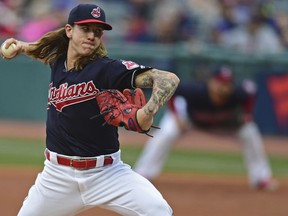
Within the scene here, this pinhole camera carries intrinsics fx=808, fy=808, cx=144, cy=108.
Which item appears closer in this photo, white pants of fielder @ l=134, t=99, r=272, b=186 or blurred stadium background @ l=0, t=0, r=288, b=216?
white pants of fielder @ l=134, t=99, r=272, b=186

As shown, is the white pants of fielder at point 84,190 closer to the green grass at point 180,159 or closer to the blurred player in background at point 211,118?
the blurred player in background at point 211,118

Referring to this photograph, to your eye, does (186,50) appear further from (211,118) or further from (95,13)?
(95,13)

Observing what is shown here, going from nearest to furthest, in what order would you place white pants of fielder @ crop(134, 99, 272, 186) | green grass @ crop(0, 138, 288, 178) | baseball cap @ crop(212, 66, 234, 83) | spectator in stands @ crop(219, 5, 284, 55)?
1. baseball cap @ crop(212, 66, 234, 83)
2. white pants of fielder @ crop(134, 99, 272, 186)
3. green grass @ crop(0, 138, 288, 178)
4. spectator in stands @ crop(219, 5, 284, 55)

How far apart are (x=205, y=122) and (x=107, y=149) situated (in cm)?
568

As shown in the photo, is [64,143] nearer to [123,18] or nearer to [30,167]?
[30,167]

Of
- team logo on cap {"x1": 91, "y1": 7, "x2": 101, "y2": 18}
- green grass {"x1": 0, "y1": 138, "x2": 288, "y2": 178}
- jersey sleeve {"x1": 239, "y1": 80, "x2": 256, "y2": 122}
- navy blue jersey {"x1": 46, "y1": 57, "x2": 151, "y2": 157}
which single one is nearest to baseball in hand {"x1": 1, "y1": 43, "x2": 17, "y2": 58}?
navy blue jersey {"x1": 46, "y1": 57, "x2": 151, "y2": 157}

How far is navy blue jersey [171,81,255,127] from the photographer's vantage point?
10859 mm

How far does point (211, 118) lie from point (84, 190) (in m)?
5.81

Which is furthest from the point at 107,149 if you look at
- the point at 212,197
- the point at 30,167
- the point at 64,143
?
the point at 30,167

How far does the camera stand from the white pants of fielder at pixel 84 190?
533 centimetres

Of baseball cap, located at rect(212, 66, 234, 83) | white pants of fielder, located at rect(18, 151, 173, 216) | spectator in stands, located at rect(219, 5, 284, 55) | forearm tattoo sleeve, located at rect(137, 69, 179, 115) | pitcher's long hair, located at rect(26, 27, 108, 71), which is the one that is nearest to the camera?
forearm tattoo sleeve, located at rect(137, 69, 179, 115)

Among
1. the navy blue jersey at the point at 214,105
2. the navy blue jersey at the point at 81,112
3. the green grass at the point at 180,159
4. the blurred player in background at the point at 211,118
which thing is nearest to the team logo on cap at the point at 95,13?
the navy blue jersey at the point at 81,112

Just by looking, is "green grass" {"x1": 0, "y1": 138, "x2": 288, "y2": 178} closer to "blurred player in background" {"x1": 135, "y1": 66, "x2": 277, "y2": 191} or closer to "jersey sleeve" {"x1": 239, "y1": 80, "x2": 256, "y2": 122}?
"blurred player in background" {"x1": 135, "y1": 66, "x2": 277, "y2": 191}

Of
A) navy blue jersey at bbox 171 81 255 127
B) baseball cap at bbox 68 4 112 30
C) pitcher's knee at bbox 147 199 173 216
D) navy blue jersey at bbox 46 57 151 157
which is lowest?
navy blue jersey at bbox 171 81 255 127
